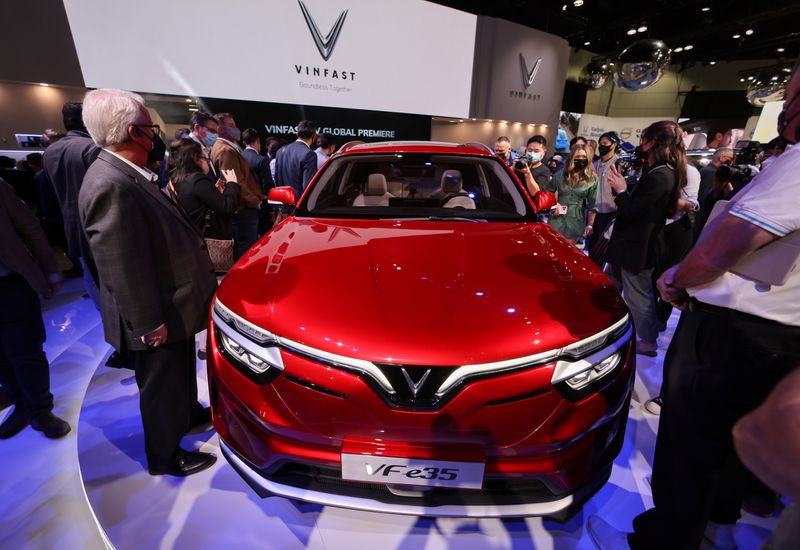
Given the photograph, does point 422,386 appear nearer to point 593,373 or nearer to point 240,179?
point 593,373

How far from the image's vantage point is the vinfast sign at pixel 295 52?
5680mm

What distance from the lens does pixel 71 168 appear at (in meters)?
2.41

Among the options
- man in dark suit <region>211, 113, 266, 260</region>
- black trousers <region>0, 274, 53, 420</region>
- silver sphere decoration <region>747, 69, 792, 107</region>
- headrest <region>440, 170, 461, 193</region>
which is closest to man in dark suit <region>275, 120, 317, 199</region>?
man in dark suit <region>211, 113, 266, 260</region>

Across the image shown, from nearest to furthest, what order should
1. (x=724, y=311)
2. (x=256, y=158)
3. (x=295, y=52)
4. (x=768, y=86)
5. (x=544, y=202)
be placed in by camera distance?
(x=724, y=311) → (x=544, y=202) → (x=256, y=158) → (x=295, y=52) → (x=768, y=86)

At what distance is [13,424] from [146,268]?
4.83 feet

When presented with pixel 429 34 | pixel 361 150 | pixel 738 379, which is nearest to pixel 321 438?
pixel 738 379

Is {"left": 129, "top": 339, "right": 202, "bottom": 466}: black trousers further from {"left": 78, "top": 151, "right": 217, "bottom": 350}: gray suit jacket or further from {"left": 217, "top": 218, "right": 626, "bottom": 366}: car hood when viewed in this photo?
{"left": 217, "top": 218, "right": 626, "bottom": 366}: car hood

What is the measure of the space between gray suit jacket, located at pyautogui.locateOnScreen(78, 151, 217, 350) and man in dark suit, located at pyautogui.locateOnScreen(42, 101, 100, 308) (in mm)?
1291

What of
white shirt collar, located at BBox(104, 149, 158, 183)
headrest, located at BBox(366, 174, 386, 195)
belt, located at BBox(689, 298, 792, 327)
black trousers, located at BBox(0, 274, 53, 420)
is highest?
white shirt collar, located at BBox(104, 149, 158, 183)

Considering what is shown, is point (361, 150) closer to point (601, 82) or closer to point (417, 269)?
point (417, 269)

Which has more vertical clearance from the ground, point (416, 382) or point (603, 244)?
point (416, 382)

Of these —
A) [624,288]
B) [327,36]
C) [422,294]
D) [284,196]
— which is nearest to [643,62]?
[624,288]

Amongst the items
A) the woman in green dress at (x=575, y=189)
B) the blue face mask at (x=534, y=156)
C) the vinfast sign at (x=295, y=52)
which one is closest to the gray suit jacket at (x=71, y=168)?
the woman in green dress at (x=575, y=189)

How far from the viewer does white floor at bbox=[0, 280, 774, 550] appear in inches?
55.1
